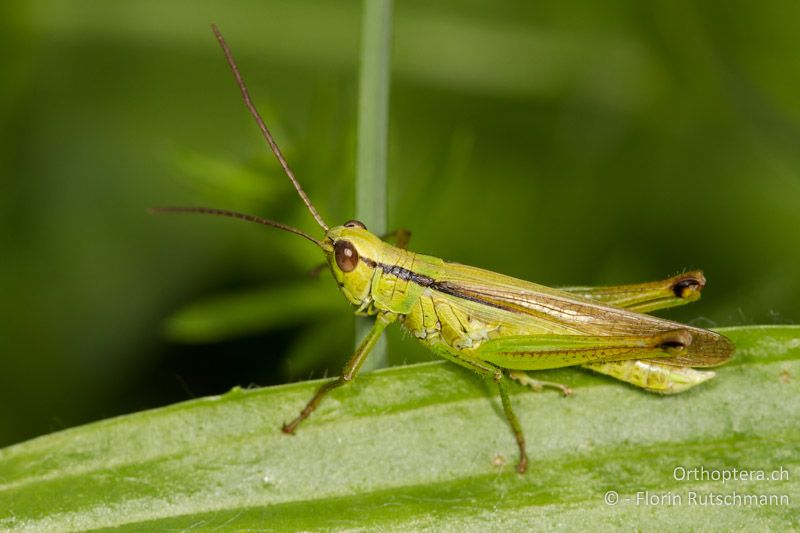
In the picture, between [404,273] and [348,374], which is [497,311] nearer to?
[404,273]

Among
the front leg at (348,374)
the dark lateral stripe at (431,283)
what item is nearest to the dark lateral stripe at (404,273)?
the dark lateral stripe at (431,283)

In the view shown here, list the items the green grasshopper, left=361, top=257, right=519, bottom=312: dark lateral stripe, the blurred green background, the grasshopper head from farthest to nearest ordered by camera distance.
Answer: the blurred green background
left=361, top=257, right=519, bottom=312: dark lateral stripe
the grasshopper head
the green grasshopper

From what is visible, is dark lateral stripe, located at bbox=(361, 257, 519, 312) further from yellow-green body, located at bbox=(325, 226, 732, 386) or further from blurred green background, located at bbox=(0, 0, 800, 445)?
Result: blurred green background, located at bbox=(0, 0, 800, 445)

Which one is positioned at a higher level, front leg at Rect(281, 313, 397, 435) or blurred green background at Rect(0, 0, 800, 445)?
blurred green background at Rect(0, 0, 800, 445)

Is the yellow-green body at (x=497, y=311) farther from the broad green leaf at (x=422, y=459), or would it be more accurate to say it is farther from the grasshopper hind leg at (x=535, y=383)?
the broad green leaf at (x=422, y=459)

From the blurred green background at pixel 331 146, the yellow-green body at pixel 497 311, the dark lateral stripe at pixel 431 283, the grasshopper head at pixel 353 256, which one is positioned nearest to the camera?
the yellow-green body at pixel 497 311

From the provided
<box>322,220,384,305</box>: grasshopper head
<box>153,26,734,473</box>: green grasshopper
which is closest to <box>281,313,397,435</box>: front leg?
<box>153,26,734,473</box>: green grasshopper

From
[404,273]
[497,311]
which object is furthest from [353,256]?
[497,311]
